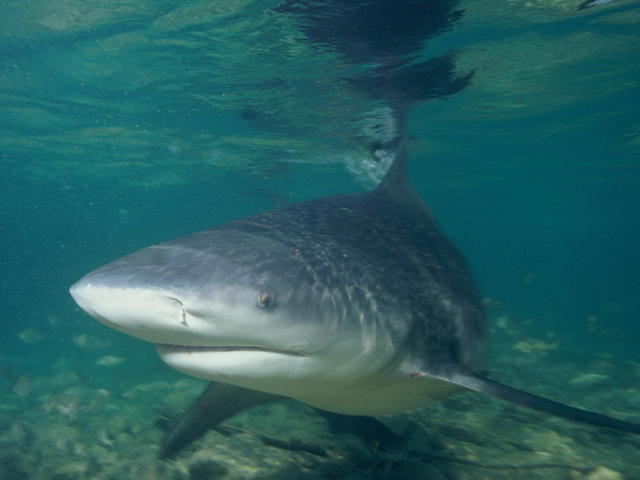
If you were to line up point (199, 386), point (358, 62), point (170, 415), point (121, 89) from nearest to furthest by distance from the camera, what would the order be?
1. point (170, 415)
2. point (199, 386)
3. point (358, 62)
4. point (121, 89)

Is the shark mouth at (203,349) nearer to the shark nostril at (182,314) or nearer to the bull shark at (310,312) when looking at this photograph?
the bull shark at (310,312)

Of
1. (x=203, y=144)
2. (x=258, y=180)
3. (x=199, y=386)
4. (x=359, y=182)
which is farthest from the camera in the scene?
(x=258, y=180)

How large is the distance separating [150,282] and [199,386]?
6.75 m

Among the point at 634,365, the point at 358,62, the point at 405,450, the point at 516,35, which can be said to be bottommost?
the point at 405,450

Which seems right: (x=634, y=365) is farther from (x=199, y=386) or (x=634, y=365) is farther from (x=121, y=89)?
(x=121, y=89)

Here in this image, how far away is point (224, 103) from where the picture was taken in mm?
13805

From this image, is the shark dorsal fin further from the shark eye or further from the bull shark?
the shark eye

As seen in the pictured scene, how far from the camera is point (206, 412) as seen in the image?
369cm

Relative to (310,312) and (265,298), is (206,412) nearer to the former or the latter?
(310,312)

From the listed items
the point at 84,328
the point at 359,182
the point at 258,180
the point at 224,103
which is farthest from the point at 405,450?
the point at 258,180

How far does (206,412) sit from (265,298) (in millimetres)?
2062

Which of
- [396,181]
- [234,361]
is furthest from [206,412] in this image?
[396,181]

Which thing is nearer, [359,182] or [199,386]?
[199,386]

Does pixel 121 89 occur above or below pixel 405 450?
above
